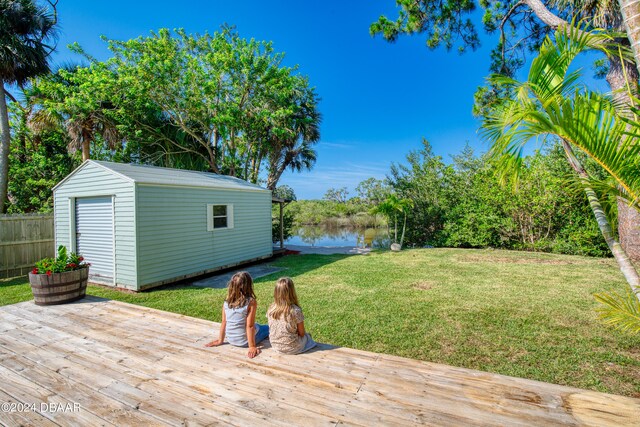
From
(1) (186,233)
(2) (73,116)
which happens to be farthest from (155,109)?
(1) (186,233)

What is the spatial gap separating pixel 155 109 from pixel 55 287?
9.65 m

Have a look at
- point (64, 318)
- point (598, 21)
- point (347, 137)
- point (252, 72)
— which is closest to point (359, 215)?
point (347, 137)

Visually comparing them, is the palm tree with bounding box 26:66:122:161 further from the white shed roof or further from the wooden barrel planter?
the wooden barrel planter

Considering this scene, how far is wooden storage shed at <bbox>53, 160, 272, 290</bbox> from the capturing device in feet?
21.2

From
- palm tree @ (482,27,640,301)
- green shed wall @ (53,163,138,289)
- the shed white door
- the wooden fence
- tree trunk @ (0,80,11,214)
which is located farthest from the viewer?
tree trunk @ (0,80,11,214)

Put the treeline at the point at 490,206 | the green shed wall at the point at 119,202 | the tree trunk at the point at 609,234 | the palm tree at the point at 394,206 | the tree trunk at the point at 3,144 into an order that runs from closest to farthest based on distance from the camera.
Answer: the tree trunk at the point at 609,234
the green shed wall at the point at 119,202
the tree trunk at the point at 3,144
the treeline at the point at 490,206
the palm tree at the point at 394,206

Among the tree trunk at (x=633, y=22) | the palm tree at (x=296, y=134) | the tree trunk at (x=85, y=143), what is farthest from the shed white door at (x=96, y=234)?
the tree trunk at (x=633, y=22)

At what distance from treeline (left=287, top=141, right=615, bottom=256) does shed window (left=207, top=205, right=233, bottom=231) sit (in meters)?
6.17

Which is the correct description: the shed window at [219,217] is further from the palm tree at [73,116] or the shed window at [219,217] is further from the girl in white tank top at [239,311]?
the palm tree at [73,116]

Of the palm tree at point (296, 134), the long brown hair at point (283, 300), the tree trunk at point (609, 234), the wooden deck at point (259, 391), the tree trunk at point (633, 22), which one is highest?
the palm tree at point (296, 134)

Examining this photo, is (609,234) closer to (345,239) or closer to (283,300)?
(283,300)

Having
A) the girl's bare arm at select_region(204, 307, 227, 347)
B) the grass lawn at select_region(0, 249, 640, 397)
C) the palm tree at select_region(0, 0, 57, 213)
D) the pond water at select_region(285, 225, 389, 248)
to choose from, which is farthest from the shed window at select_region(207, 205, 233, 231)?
the pond water at select_region(285, 225, 389, 248)

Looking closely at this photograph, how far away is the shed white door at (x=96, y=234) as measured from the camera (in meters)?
6.86

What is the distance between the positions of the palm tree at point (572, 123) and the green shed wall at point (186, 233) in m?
6.76
